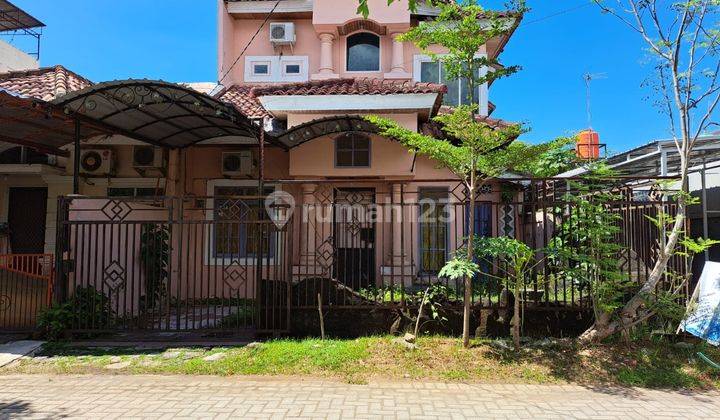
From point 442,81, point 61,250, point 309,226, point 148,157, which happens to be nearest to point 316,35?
point 442,81

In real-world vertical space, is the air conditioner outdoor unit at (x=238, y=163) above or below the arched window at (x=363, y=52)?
below

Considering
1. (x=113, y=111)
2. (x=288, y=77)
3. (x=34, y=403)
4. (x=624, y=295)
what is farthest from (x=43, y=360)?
(x=288, y=77)

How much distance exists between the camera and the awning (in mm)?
6375

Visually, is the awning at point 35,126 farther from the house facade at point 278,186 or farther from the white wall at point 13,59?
the white wall at point 13,59

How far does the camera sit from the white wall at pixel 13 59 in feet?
47.7

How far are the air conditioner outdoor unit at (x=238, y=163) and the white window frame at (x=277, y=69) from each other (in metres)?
3.57

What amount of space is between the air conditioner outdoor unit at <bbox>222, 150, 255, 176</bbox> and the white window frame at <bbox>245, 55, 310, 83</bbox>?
11.7ft

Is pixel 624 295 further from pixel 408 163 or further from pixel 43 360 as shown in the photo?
pixel 43 360

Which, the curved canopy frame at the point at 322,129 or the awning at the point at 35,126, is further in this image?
the curved canopy frame at the point at 322,129

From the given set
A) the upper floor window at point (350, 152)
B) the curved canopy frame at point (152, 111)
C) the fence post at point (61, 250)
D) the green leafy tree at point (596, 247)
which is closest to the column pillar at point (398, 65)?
the upper floor window at point (350, 152)

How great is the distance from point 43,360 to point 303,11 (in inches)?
407

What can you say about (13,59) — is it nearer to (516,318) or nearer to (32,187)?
(32,187)

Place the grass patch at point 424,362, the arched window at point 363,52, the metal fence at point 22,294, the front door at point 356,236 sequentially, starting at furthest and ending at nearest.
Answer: the arched window at point 363,52, the front door at point 356,236, the metal fence at point 22,294, the grass patch at point 424,362

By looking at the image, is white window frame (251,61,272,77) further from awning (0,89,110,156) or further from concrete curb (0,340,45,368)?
concrete curb (0,340,45,368)
